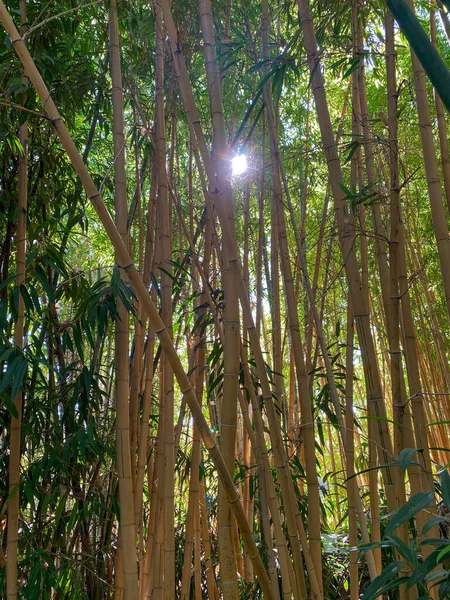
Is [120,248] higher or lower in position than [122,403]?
higher

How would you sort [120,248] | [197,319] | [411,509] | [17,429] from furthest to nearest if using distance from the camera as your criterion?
Answer: [197,319], [17,429], [120,248], [411,509]

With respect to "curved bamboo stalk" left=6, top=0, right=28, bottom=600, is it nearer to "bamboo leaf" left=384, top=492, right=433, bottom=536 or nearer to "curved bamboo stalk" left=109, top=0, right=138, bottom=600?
"curved bamboo stalk" left=109, top=0, right=138, bottom=600

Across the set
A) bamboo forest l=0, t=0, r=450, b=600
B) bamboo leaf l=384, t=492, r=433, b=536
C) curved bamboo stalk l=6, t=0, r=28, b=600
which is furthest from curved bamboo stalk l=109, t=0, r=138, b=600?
bamboo leaf l=384, t=492, r=433, b=536

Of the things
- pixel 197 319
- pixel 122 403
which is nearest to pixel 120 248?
pixel 122 403

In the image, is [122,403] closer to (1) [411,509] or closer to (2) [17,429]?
(2) [17,429]

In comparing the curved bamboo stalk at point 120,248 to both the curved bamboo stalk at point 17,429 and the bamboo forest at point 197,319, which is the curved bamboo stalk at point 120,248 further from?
the curved bamboo stalk at point 17,429

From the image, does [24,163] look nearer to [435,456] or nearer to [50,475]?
[50,475]

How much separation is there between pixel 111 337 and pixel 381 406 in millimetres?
1921

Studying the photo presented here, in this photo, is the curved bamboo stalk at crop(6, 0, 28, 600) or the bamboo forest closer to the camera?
the bamboo forest

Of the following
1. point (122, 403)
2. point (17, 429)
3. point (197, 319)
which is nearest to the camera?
point (122, 403)

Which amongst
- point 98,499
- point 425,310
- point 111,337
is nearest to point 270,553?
point 98,499

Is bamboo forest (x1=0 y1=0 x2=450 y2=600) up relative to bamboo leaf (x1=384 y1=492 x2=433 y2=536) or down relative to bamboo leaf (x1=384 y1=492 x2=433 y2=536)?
up

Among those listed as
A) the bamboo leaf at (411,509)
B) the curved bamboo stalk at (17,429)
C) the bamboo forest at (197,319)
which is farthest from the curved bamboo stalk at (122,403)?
Result: the bamboo leaf at (411,509)

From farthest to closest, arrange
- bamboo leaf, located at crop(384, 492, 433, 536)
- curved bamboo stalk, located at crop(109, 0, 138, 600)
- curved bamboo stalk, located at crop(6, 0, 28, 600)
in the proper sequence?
curved bamboo stalk, located at crop(6, 0, 28, 600)
curved bamboo stalk, located at crop(109, 0, 138, 600)
bamboo leaf, located at crop(384, 492, 433, 536)
